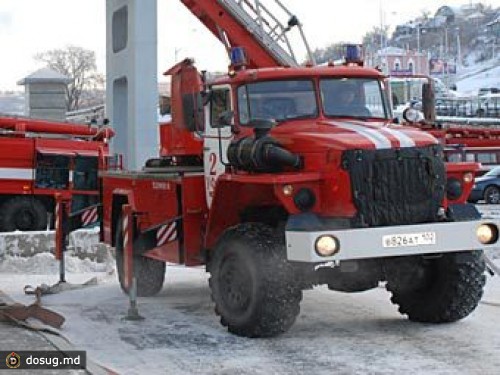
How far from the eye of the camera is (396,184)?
8.43 metres

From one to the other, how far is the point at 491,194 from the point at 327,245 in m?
24.5

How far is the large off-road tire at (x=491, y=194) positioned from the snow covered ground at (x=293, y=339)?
787 inches

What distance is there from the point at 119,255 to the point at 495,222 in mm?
5061

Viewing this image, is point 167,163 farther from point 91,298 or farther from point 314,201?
point 314,201

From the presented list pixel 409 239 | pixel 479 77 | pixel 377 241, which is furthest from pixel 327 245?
pixel 479 77

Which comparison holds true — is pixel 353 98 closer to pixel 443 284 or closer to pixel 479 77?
pixel 443 284

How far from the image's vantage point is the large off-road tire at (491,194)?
31.1m

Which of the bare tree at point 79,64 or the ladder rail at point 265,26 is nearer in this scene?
the ladder rail at point 265,26

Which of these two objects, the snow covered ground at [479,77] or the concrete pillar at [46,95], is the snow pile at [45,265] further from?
the snow covered ground at [479,77]

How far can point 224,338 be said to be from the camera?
870cm

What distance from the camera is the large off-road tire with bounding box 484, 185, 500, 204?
31.1 m

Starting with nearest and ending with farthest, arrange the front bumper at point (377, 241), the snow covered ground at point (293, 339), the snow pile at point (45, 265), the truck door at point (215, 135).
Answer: the snow covered ground at point (293, 339) → the front bumper at point (377, 241) → the truck door at point (215, 135) → the snow pile at point (45, 265)

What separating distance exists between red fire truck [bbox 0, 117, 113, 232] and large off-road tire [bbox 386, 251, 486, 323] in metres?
11.5

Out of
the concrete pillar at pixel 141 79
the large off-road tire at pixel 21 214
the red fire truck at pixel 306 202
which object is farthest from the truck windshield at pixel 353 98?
the large off-road tire at pixel 21 214
